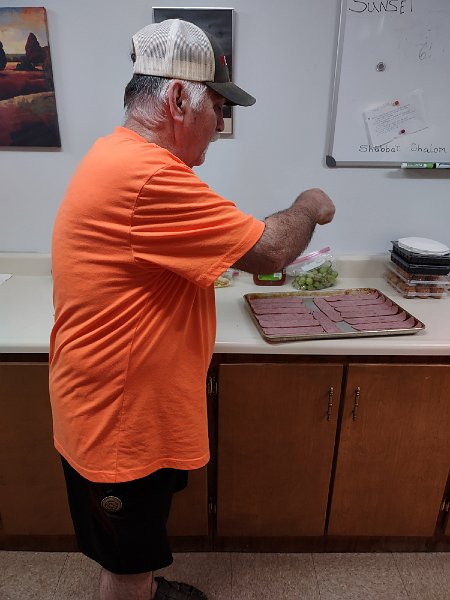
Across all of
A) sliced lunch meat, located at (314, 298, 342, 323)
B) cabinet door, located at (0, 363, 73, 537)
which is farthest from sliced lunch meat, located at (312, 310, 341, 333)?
cabinet door, located at (0, 363, 73, 537)

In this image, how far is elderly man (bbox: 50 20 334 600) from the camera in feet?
2.69

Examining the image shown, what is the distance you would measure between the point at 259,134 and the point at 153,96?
0.80 m

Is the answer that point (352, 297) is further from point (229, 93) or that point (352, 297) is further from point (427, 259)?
point (229, 93)

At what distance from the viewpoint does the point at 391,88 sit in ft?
5.08

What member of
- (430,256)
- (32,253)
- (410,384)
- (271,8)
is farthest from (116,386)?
(271,8)

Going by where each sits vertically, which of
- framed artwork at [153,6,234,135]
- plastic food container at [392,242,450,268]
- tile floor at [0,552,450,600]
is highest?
framed artwork at [153,6,234,135]

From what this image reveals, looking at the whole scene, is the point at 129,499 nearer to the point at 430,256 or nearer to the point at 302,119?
the point at 430,256

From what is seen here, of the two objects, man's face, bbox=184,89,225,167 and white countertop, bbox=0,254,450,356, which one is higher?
man's face, bbox=184,89,225,167

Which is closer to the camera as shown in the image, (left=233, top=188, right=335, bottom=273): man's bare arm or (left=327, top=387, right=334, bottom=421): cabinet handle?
(left=233, top=188, right=335, bottom=273): man's bare arm

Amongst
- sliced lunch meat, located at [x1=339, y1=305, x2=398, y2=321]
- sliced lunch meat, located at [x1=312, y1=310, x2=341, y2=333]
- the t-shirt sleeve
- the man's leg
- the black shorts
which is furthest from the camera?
sliced lunch meat, located at [x1=339, y1=305, x2=398, y2=321]

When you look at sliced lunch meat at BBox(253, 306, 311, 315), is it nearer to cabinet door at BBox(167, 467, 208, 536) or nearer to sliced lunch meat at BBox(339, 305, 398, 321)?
sliced lunch meat at BBox(339, 305, 398, 321)

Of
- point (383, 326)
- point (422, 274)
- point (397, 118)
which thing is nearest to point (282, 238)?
point (383, 326)

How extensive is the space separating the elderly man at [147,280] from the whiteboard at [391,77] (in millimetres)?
687

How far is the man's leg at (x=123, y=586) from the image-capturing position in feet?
3.88
